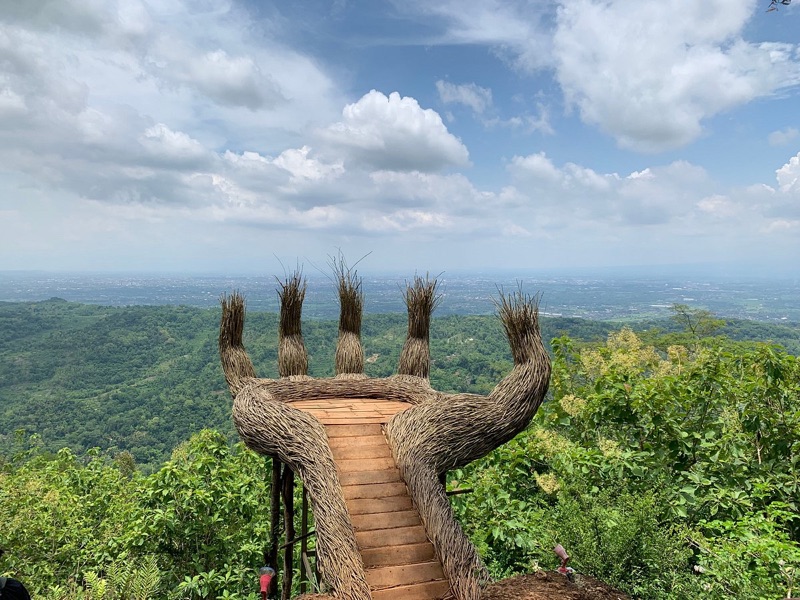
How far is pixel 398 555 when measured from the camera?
3064mm

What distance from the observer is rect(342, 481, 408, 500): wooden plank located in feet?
11.2

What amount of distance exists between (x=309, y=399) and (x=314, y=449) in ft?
4.74

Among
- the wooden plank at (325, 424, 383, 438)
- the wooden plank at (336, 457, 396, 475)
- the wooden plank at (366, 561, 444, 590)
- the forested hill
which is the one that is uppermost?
the wooden plank at (325, 424, 383, 438)

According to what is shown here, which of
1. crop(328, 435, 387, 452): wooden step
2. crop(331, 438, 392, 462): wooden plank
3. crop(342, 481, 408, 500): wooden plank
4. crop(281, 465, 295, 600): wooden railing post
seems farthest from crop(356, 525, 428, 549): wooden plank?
crop(281, 465, 295, 600): wooden railing post

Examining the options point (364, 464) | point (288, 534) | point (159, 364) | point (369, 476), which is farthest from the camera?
point (159, 364)

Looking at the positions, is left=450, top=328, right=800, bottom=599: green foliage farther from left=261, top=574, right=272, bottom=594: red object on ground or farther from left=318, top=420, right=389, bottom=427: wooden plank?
left=261, top=574, right=272, bottom=594: red object on ground

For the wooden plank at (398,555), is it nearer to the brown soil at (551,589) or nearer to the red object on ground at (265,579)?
the brown soil at (551,589)

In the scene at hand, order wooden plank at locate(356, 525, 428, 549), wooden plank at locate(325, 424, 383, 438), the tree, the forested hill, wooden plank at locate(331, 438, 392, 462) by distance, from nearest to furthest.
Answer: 1. wooden plank at locate(356, 525, 428, 549)
2. wooden plank at locate(331, 438, 392, 462)
3. wooden plank at locate(325, 424, 383, 438)
4. the tree
5. the forested hill

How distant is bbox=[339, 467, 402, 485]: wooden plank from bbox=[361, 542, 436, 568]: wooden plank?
1.76 feet

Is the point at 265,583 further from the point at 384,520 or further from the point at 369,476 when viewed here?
the point at 369,476

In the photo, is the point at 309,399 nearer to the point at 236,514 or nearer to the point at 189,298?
the point at 236,514

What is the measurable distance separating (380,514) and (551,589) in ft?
4.22

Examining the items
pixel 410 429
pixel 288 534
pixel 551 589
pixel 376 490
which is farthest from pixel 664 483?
pixel 288 534

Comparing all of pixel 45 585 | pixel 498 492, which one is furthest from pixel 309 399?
pixel 45 585
